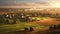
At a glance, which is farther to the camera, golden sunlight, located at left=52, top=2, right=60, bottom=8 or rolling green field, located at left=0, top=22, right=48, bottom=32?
golden sunlight, located at left=52, top=2, right=60, bottom=8

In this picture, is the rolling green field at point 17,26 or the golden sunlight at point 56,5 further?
the golden sunlight at point 56,5

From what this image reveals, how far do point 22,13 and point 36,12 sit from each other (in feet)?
0.78

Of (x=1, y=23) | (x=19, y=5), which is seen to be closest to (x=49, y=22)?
(x=19, y=5)

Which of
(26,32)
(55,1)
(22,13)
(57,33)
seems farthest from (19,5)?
(57,33)

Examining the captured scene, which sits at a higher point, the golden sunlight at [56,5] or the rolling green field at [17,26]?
the golden sunlight at [56,5]

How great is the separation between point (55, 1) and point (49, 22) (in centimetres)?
38

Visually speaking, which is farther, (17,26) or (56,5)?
(56,5)

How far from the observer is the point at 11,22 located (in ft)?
7.20

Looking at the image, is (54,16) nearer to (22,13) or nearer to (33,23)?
(33,23)

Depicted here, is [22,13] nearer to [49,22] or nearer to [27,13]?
[27,13]

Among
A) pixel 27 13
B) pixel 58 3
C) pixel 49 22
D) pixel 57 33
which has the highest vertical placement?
pixel 58 3

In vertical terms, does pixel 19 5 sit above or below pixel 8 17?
above

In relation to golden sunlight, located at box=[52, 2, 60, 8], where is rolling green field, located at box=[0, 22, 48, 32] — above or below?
below

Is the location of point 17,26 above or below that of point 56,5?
below
